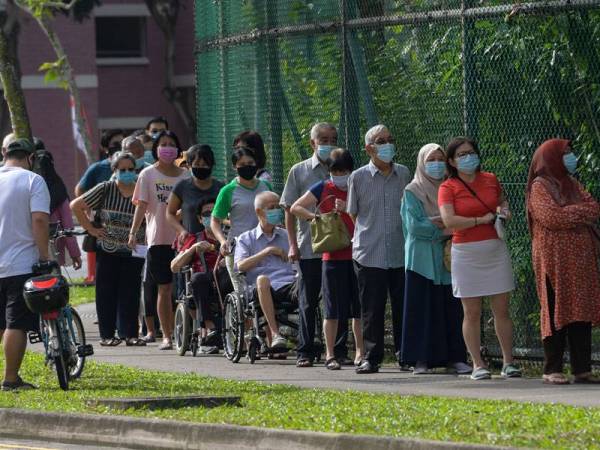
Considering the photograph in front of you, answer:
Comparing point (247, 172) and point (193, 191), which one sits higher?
point (247, 172)

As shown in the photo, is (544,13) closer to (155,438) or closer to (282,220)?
(282,220)

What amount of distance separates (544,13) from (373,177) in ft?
6.00

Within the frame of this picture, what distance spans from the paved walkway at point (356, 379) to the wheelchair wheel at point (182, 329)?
0.32 feet

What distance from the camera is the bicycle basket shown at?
1254 cm

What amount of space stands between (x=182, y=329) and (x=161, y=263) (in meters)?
0.94

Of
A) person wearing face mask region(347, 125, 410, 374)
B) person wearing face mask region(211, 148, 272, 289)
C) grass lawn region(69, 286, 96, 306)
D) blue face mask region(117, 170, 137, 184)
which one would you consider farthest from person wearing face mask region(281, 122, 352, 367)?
grass lawn region(69, 286, 96, 306)

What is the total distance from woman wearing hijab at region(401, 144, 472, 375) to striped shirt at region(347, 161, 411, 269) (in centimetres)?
21

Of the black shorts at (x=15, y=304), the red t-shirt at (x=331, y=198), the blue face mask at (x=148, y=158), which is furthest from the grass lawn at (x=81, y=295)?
the black shorts at (x=15, y=304)

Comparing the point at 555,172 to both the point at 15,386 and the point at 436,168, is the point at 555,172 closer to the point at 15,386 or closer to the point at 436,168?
the point at 436,168

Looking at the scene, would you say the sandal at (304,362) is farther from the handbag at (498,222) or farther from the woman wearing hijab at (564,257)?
the woman wearing hijab at (564,257)

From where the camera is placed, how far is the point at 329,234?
1394cm

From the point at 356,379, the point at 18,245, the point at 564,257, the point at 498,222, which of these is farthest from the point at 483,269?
the point at 18,245

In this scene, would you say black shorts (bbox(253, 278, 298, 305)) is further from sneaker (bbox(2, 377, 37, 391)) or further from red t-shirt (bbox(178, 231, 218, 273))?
sneaker (bbox(2, 377, 37, 391))

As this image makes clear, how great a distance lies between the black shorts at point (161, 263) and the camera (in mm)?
16453
